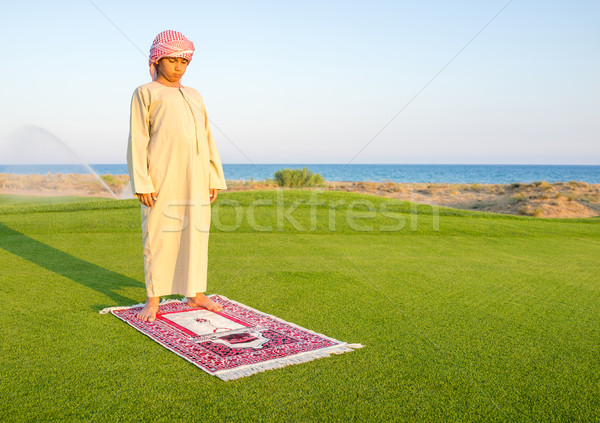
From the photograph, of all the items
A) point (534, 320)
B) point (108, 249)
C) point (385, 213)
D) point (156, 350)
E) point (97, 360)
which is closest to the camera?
point (97, 360)

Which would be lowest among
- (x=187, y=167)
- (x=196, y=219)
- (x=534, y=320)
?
(x=534, y=320)

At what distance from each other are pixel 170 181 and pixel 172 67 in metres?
0.87

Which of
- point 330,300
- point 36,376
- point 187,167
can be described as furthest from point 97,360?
point 330,300

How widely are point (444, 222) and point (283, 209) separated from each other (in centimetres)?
309

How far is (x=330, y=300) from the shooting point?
3.88 m

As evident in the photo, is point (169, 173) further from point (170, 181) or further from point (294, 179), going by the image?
point (294, 179)

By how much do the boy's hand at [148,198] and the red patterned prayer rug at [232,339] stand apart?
832 mm

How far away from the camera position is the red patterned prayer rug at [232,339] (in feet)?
8.39

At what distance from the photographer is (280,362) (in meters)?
2.55

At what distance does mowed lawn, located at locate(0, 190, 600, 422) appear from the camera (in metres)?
2.07

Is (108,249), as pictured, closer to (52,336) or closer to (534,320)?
(52,336)
